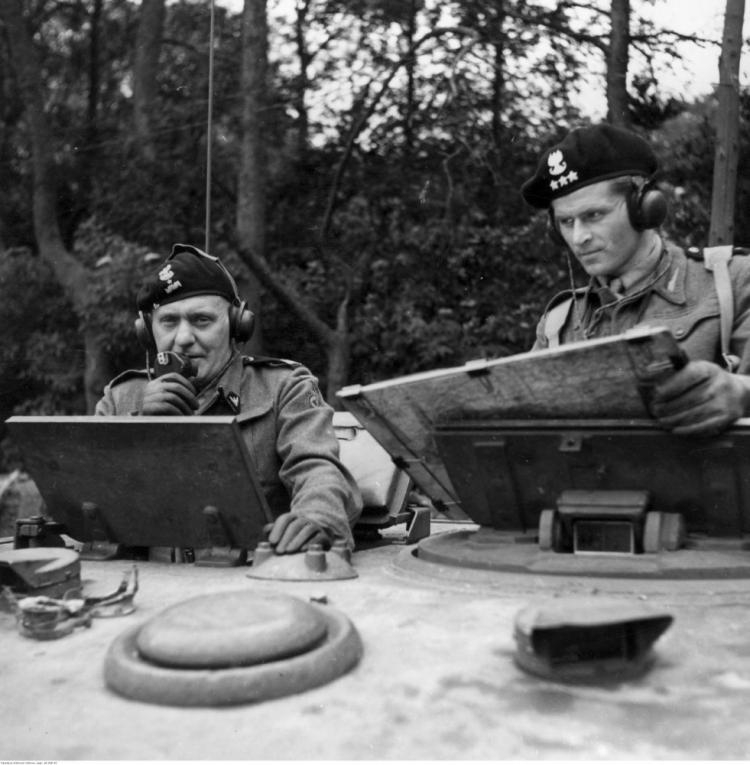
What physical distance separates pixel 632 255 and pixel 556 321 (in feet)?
1.25

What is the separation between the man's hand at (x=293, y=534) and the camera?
2814 millimetres

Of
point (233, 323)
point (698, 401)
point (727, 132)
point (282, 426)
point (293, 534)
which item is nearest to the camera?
point (698, 401)

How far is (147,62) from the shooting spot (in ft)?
46.7

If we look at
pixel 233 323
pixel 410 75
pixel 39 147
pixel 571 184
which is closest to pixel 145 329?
pixel 233 323

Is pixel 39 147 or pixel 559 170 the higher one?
pixel 39 147

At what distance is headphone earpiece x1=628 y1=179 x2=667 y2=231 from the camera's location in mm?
3176

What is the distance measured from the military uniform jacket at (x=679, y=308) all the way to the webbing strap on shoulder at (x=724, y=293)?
22 mm

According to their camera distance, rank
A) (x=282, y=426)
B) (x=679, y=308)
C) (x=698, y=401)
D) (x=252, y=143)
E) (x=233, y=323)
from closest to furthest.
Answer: (x=698, y=401) → (x=679, y=308) → (x=282, y=426) → (x=233, y=323) → (x=252, y=143)

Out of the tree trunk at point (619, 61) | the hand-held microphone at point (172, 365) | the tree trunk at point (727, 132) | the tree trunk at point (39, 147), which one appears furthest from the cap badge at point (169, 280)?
the tree trunk at point (39, 147)

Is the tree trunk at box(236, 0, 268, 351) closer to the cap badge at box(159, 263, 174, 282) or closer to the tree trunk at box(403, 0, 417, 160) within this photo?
the tree trunk at box(403, 0, 417, 160)

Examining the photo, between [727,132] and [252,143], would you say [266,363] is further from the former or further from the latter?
[252,143]

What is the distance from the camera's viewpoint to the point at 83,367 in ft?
47.0

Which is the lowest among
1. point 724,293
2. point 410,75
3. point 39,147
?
→ point 724,293

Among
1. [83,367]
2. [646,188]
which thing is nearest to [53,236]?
[83,367]
